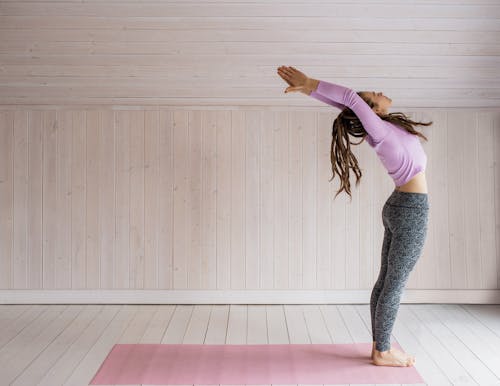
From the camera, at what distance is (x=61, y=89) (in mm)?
3656

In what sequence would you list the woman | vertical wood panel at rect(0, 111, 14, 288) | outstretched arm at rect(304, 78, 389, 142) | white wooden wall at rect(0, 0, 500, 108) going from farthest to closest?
vertical wood panel at rect(0, 111, 14, 288) < white wooden wall at rect(0, 0, 500, 108) < the woman < outstretched arm at rect(304, 78, 389, 142)

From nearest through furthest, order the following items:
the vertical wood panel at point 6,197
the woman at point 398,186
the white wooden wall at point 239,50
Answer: the woman at point 398,186 → the white wooden wall at point 239,50 → the vertical wood panel at point 6,197

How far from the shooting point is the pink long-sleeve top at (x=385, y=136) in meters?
2.53

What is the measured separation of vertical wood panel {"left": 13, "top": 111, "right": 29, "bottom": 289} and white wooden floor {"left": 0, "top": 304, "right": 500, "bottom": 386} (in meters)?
0.27

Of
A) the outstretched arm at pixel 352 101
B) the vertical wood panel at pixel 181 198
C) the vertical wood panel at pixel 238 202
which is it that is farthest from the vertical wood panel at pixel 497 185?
the vertical wood panel at pixel 181 198

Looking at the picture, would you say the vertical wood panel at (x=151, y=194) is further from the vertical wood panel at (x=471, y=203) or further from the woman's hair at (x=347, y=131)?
the vertical wood panel at (x=471, y=203)

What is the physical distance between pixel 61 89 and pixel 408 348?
286 cm

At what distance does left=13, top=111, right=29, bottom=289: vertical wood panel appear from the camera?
389cm

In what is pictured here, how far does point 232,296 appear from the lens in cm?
392

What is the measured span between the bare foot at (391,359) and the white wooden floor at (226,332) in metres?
0.08

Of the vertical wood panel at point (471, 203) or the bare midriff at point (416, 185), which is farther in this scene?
the vertical wood panel at point (471, 203)

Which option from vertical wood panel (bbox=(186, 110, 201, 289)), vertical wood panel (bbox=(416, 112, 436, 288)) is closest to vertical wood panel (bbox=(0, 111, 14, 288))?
vertical wood panel (bbox=(186, 110, 201, 289))

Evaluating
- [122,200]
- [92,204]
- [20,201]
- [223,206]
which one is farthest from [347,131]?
[20,201]

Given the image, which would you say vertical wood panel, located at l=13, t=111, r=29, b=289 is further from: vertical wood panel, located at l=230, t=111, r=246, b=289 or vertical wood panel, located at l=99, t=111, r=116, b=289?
vertical wood panel, located at l=230, t=111, r=246, b=289
